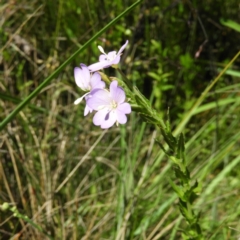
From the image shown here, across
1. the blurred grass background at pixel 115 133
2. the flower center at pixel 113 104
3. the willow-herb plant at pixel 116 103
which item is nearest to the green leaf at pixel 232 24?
the blurred grass background at pixel 115 133

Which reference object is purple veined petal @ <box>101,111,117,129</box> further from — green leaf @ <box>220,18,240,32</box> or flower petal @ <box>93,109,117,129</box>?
green leaf @ <box>220,18,240,32</box>

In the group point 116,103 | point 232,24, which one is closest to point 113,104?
point 116,103

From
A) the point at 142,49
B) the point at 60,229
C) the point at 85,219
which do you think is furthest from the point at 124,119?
the point at 142,49

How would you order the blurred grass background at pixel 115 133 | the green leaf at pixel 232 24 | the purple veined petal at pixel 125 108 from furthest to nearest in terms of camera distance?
the green leaf at pixel 232 24, the blurred grass background at pixel 115 133, the purple veined petal at pixel 125 108

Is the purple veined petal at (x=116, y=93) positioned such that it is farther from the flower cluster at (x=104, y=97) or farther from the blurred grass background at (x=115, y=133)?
the blurred grass background at (x=115, y=133)

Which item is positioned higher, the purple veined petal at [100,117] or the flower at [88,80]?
the flower at [88,80]

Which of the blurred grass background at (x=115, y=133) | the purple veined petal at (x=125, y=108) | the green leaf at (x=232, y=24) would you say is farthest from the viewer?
the green leaf at (x=232, y=24)

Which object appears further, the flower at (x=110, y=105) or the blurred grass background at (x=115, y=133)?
the blurred grass background at (x=115, y=133)
